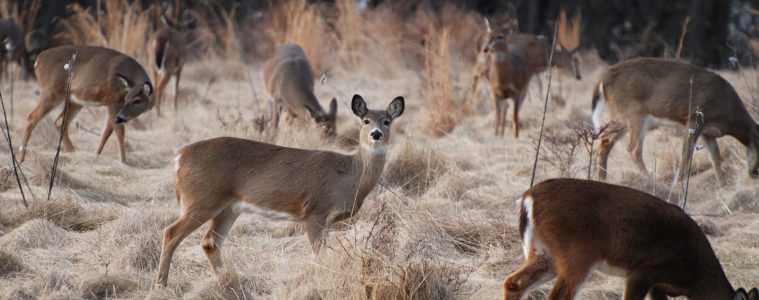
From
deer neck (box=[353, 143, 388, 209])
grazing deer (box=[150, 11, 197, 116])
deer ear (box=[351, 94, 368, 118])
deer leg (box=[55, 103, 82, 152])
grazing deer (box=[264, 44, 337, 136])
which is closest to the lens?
deer neck (box=[353, 143, 388, 209])

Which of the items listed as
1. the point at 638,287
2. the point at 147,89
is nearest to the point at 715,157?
the point at 638,287

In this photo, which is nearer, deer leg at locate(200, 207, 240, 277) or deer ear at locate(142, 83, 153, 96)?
deer leg at locate(200, 207, 240, 277)

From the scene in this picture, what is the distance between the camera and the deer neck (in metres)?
6.34

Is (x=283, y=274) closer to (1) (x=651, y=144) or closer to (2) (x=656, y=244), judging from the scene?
(2) (x=656, y=244)

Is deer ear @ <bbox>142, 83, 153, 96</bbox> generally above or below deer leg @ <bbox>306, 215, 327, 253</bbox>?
above

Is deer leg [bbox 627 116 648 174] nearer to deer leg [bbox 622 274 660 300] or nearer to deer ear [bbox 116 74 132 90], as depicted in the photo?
deer leg [bbox 622 274 660 300]

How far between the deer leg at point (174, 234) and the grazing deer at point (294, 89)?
5.07 m

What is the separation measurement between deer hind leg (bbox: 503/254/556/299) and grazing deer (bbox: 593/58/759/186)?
4.35 meters

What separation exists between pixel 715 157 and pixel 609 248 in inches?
191

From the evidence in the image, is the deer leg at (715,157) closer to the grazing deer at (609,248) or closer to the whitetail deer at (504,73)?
the whitetail deer at (504,73)

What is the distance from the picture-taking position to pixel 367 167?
6.40 m

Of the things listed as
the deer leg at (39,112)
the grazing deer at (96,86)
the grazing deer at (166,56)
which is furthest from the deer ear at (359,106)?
the grazing deer at (166,56)

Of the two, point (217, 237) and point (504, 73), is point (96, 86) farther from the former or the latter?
point (504, 73)

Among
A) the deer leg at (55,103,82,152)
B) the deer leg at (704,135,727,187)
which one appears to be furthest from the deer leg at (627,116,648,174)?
the deer leg at (55,103,82,152)
